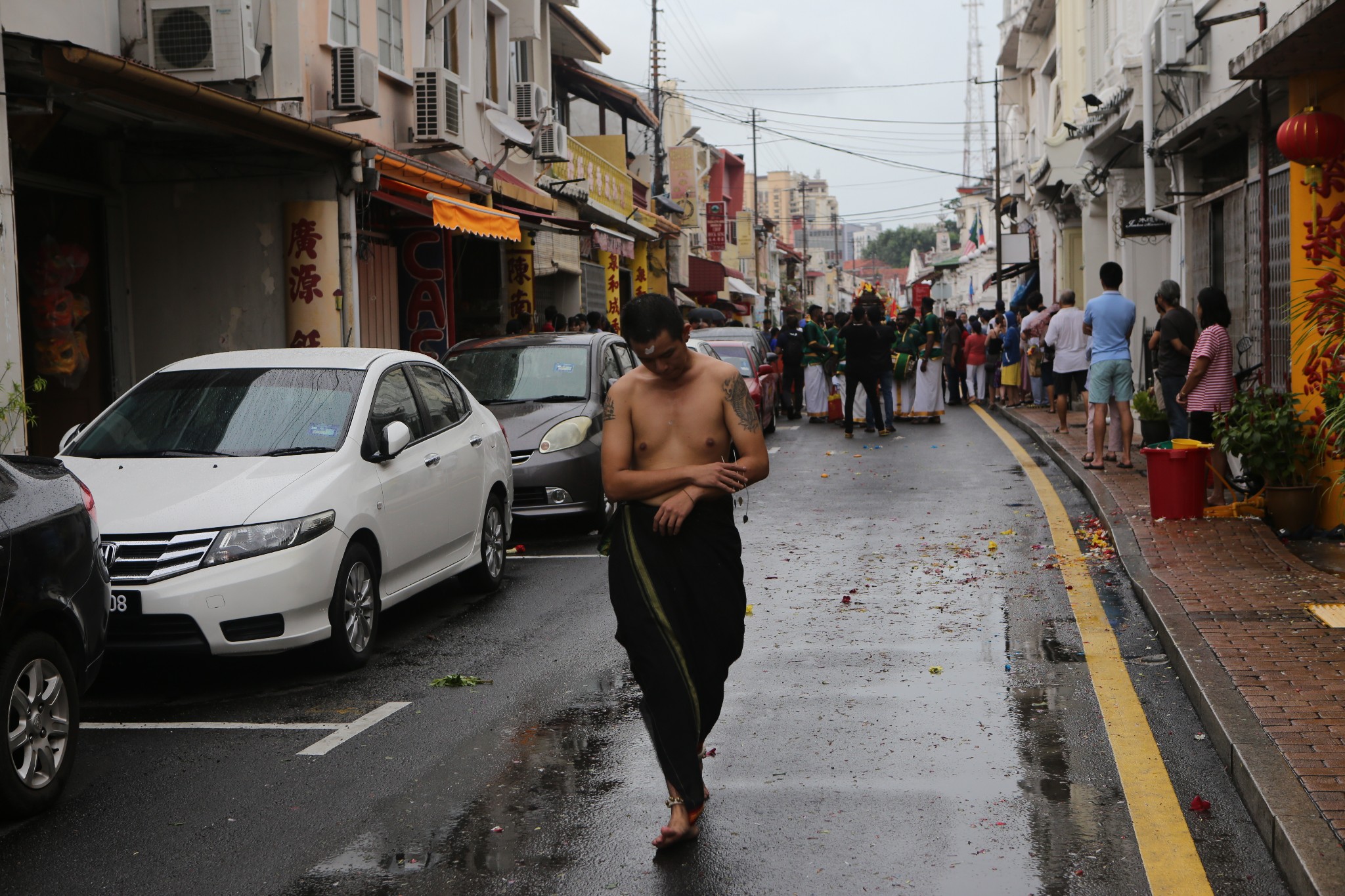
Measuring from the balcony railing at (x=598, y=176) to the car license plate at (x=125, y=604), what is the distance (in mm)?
19991

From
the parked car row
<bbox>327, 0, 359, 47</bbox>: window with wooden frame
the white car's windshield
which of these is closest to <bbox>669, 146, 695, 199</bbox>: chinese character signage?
<bbox>327, 0, 359, 47</bbox>: window with wooden frame

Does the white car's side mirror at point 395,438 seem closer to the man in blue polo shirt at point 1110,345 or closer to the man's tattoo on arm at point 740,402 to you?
the man's tattoo on arm at point 740,402

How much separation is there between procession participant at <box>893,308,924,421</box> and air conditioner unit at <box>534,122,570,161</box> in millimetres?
6350

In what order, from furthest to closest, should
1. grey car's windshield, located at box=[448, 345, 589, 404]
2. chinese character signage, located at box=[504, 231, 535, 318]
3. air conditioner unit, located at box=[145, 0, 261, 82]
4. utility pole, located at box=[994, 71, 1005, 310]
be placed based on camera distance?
utility pole, located at box=[994, 71, 1005, 310] < chinese character signage, located at box=[504, 231, 535, 318] < air conditioner unit, located at box=[145, 0, 261, 82] < grey car's windshield, located at box=[448, 345, 589, 404]

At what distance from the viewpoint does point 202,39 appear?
13.1 meters

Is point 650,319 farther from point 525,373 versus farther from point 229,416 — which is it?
point 525,373

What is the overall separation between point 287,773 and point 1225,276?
1109 centimetres

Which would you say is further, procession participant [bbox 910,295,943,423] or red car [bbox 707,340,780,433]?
procession participant [bbox 910,295,943,423]

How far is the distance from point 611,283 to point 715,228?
2497cm

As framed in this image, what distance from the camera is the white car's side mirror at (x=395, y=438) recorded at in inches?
291

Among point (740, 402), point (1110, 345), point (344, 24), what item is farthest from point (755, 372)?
point (740, 402)

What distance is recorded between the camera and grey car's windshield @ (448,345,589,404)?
1187cm

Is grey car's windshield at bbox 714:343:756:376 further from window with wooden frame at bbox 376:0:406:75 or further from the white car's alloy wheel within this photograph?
the white car's alloy wheel

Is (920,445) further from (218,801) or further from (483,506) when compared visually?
(218,801)
